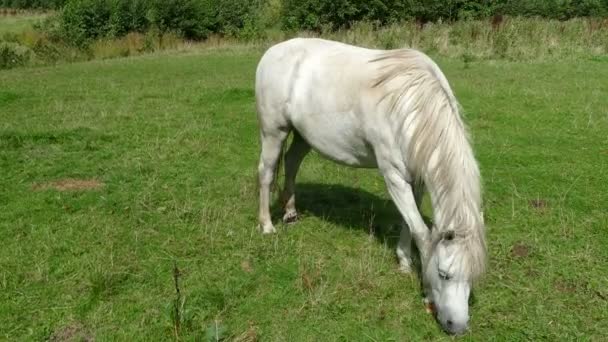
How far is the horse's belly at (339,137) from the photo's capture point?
163 inches

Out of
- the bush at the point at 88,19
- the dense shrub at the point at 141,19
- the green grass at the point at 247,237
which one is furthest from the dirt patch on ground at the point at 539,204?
the bush at the point at 88,19

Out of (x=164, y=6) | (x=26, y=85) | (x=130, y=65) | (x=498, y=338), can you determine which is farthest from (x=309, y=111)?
(x=164, y=6)

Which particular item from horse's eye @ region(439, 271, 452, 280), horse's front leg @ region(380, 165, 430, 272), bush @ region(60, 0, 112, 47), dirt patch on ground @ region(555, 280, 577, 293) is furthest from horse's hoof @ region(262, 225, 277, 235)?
bush @ region(60, 0, 112, 47)

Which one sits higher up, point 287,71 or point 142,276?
point 287,71

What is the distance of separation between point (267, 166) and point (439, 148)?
1912 mm

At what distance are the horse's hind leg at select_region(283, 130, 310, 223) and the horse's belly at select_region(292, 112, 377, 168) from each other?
27.9 inches

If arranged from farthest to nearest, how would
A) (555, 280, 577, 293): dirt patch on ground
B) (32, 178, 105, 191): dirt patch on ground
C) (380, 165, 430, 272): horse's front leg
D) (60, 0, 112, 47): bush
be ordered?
(60, 0, 112, 47): bush < (32, 178, 105, 191): dirt patch on ground < (555, 280, 577, 293): dirt patch on ground < (380, 165, 430, 272): horse's front leg

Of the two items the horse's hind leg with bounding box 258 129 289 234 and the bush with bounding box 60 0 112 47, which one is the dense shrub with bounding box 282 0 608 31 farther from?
the horse's hind leg with bounding box 258 129 289 234

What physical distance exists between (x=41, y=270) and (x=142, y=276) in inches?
30.3

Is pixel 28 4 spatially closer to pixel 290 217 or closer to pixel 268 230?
pixel 290 217

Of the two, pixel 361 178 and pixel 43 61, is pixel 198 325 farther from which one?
pixel 43 61

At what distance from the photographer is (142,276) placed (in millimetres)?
4055

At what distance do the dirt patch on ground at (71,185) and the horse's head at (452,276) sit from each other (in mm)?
3987

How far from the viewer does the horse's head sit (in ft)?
10.5
